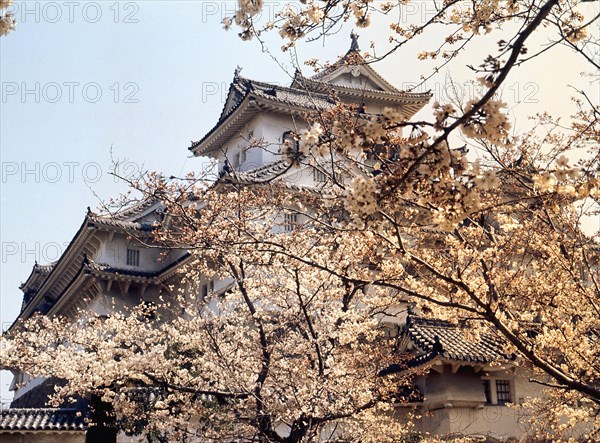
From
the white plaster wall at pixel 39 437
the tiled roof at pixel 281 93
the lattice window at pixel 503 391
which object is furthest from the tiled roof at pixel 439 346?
the tiled roof at pixel 281 93

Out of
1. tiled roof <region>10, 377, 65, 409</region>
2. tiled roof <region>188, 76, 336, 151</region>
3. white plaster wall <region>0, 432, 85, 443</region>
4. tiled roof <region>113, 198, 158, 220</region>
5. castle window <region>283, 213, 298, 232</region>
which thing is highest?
tiled roof <region>188, 76, 336, 151</region>

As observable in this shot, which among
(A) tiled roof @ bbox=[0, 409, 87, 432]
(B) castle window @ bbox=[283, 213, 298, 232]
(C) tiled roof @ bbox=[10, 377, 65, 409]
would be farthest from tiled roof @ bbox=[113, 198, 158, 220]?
(A) tiled roof @ bbox=[0, 409, 87, 432]

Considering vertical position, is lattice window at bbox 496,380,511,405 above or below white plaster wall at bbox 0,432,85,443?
above

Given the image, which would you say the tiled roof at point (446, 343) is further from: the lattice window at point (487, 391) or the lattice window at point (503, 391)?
the lattice window at point (503, 391)

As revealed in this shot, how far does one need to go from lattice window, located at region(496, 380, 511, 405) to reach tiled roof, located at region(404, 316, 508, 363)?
1193mm

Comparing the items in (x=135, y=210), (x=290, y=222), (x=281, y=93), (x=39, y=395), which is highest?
(x=281, y=93)

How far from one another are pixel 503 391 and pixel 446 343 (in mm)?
2482

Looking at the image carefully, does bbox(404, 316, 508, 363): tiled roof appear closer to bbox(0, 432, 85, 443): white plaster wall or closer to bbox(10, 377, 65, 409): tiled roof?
bbox(0, 432, 85, 443): white plaster wall

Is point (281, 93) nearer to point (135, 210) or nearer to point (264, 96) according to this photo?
point (264, 96)

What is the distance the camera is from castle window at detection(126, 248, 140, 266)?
1243 inches

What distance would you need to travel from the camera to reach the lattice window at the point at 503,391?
18.4 metres

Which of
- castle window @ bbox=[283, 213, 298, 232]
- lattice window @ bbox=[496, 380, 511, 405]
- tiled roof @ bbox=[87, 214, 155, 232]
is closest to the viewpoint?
castle window @ bbox=[283, 213, 298, 232]

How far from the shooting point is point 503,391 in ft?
61.3

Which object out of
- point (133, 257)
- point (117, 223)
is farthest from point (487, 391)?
point (133, 257)
